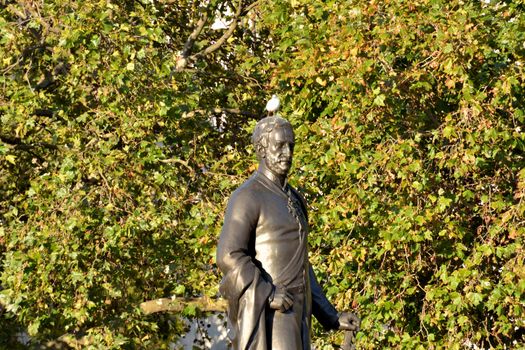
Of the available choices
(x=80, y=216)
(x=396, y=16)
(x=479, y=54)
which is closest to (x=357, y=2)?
(x=396, y=16)

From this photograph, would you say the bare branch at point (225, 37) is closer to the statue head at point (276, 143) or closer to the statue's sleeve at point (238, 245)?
the statue head at point (276, 143)

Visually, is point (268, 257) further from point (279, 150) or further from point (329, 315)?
point (329, 315)

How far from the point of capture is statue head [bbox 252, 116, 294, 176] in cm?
871

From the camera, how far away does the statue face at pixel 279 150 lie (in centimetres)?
870

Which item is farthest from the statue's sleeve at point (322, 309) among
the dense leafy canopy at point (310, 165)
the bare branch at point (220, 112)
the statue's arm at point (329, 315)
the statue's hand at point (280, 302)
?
the bare branch at point (220, 112)

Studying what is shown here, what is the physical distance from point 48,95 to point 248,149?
2.94 meters

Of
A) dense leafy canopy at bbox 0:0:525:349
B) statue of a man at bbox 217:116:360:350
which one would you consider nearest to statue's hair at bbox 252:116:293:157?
statue of a man at bbox 217:116:360:350

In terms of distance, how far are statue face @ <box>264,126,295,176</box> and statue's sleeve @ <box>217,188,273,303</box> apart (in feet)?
0.90

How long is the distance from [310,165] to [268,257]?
27.5ft

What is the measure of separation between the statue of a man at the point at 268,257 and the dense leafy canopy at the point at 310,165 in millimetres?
7362

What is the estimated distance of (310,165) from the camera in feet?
55.4

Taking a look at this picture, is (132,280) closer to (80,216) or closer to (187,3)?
(80,216)

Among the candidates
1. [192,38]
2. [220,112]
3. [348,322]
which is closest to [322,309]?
[348,322]

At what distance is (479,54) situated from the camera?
16.5 m
